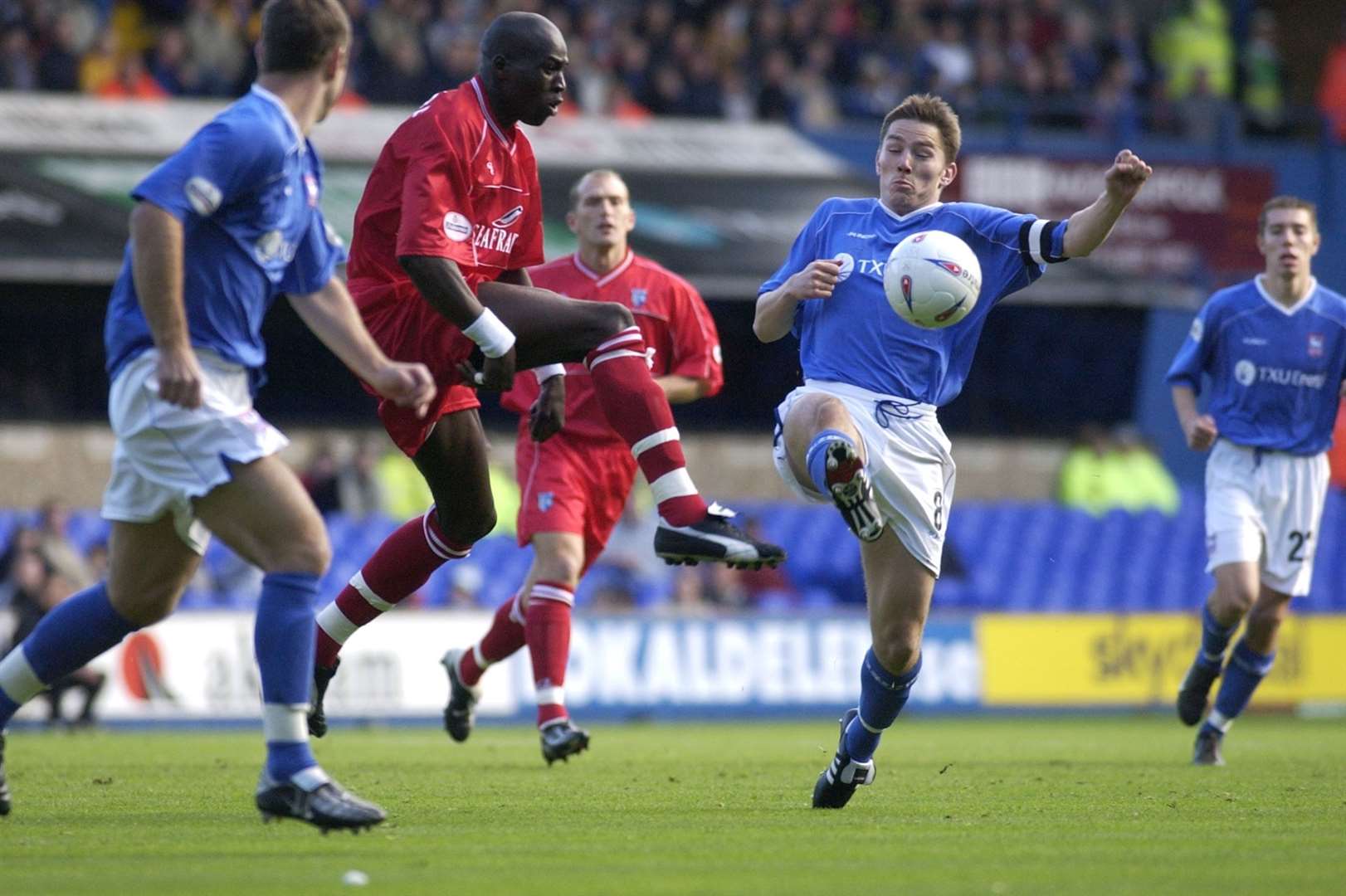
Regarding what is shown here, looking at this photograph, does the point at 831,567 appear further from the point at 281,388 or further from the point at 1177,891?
the point at 1177,891

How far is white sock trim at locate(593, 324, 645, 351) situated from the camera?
24.2ft

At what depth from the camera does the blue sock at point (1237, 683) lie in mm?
10359

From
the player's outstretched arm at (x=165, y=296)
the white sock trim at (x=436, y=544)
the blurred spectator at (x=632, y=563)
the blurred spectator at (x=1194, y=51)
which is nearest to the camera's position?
the player's outstretched arm at (x=165, y=296)

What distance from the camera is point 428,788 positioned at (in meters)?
8.20

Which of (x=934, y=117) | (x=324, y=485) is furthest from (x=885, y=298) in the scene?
(x=324, y=485)

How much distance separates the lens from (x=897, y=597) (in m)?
7.19

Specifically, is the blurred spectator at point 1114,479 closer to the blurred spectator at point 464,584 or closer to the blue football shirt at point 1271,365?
the blurred spectator at point 464,584

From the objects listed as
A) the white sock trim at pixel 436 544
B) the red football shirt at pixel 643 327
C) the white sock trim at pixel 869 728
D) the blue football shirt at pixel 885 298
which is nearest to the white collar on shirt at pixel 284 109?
the blue football shirt at pixel 885 298

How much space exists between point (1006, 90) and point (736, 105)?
3814 mm

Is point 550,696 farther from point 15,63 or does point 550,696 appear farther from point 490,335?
point 15,63

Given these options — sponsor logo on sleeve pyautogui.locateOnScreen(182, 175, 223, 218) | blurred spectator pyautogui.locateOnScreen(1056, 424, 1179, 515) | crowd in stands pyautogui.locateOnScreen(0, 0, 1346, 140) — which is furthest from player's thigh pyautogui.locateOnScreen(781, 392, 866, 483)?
blurred spectator pyautogui.locateOnScreen(1056, 424, 1179, 515)

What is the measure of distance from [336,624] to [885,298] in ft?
9.29

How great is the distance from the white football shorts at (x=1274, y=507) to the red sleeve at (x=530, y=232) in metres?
4.44

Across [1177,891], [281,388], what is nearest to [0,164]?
[281,388]
